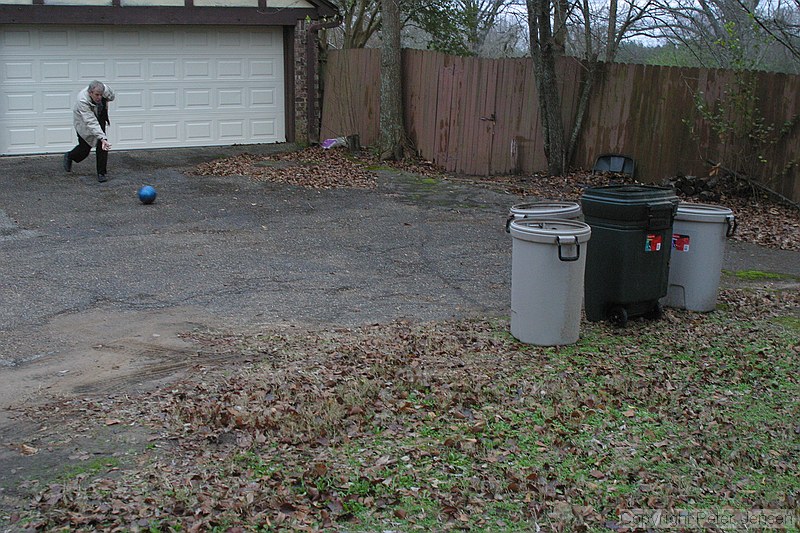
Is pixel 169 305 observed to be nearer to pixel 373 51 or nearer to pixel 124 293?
pixel 124 293

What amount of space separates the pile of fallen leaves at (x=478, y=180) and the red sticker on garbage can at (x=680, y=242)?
139 inches

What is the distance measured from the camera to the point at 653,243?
283 inches

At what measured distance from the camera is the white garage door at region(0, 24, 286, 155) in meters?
15.6

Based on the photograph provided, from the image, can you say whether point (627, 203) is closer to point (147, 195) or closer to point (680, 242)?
point (680, 242)

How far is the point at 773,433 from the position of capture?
5.19 meters

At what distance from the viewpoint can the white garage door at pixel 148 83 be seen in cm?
1559

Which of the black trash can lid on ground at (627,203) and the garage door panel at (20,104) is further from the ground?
the garage door panel at (20,104)

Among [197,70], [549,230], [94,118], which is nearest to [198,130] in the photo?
[197,70]

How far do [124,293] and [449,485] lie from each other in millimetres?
4518

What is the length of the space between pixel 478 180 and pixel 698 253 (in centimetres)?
735

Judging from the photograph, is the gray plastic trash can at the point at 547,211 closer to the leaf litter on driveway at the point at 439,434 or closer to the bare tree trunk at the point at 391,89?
the leaf litter on driveway at the point at 439,434

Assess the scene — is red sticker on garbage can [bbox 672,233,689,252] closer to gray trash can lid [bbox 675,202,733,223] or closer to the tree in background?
gray trash can lid [bbox 675,202,733,223]

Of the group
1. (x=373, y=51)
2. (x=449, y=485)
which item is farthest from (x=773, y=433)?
(x=373, y=51)

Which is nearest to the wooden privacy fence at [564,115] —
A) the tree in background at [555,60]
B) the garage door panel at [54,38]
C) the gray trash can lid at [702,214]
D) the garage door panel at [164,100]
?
the tree in background at [555,60]
